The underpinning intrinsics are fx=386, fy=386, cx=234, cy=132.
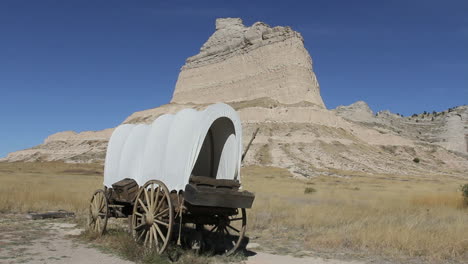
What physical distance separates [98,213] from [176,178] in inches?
151

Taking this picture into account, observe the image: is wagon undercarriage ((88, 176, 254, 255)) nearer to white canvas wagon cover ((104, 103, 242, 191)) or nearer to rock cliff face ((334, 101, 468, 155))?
white canvas wagon cover ((104, 103, 242, 191))

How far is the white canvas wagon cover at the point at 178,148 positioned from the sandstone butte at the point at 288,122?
3199 cm

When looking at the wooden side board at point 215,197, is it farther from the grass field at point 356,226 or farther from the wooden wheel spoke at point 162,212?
the grass field at point 356,226

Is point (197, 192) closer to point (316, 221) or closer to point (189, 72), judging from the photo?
point (316, 221)

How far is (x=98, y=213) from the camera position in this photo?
10391 millimetres

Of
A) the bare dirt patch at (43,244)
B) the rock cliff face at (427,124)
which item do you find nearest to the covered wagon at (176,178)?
the bare dirt patch at (43,244)

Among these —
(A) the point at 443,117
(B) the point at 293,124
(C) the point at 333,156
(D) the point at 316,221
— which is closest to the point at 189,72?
(B) the point at 293,124

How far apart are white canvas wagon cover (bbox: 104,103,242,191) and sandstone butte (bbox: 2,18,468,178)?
32.0 m

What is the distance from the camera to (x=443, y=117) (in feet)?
376

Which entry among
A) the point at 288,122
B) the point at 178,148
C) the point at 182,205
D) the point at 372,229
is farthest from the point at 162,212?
the point at 288,122

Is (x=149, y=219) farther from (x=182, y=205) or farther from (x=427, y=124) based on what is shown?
(x=427, y=124)

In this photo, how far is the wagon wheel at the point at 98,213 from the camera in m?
9.93

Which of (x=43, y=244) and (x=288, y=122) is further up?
(x=288, y=122)

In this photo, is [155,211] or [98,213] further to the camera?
[98,213]
